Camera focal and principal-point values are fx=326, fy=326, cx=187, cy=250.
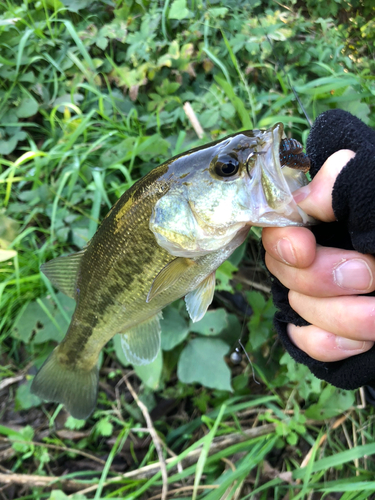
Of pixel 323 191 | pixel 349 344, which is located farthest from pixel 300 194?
→ pixel 349 344

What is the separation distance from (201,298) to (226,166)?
0.55 metres

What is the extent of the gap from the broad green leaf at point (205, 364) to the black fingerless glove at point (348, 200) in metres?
0.62

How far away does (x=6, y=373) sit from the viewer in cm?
224

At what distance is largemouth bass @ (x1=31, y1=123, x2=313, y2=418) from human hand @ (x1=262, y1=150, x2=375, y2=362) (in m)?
0.07

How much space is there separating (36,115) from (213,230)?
2.62 metres

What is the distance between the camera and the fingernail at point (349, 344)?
1.23 meters

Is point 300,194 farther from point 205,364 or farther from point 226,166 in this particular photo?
point 205,364

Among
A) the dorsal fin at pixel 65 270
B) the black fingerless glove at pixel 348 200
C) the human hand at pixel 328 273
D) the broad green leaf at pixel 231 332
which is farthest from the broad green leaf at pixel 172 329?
the human hand at pixel 328 273

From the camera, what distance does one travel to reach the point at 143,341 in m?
1.61

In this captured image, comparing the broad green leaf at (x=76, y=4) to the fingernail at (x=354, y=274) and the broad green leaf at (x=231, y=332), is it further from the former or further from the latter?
the fingernail at (x=354, y=274)

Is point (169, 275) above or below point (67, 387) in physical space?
above

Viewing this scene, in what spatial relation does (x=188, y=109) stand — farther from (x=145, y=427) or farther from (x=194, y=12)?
(x=145, y=427)

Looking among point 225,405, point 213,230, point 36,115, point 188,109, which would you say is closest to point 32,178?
point 36,115

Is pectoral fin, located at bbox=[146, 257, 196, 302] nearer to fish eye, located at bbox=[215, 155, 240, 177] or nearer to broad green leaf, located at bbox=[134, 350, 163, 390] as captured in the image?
fish eye, located at bbox=[215, 155, 240, 177]
